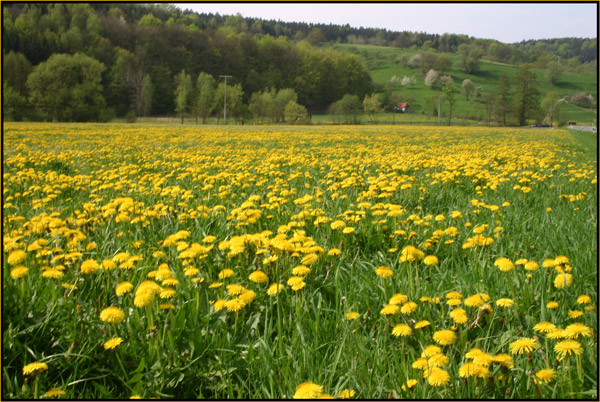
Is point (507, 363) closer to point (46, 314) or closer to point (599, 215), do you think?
point (46, 314)

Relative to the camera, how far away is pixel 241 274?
2.42 m

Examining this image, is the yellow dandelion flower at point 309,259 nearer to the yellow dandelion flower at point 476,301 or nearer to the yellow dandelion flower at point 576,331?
the yellow dandelion flower at point 476,301

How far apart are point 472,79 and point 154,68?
97.6 metres

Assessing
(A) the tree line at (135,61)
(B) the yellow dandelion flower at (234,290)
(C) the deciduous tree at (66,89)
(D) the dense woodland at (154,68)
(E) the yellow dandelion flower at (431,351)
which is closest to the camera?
(E) the yellow dandelion flower at (431,351)

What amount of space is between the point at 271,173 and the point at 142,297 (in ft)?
14.3

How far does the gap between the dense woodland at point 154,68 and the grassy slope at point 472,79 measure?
8.06 m

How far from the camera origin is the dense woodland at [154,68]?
55.8 m

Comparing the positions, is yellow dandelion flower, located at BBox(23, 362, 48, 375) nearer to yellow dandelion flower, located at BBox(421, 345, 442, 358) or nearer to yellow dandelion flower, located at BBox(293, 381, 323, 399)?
yellow dandelion flower, located at BBox(293, 381, 323, 399)

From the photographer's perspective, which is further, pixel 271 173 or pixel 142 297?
pixel 271 173

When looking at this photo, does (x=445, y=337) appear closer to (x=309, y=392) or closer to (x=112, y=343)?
(x=309, y=392)

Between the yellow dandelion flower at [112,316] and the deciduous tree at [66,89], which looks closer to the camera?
the yellow dandelion flower at [112,316]

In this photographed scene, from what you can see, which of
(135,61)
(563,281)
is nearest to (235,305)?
(563,281)

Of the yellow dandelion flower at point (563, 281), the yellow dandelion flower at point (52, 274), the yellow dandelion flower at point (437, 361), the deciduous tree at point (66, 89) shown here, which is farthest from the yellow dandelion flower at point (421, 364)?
the deciduous tree at point (66, 89)

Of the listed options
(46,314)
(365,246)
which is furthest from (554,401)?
(46,314)
